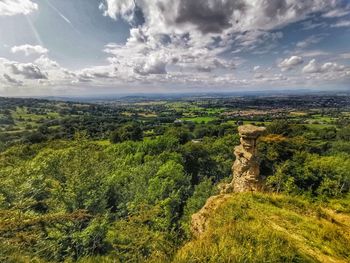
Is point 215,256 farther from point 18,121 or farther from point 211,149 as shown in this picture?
point 18,121

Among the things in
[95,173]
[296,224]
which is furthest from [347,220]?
[95,173]

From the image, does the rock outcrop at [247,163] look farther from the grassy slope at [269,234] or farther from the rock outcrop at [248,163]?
the grassy slope at [269,234]

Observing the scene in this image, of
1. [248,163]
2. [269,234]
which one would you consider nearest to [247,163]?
Result: [248,163]

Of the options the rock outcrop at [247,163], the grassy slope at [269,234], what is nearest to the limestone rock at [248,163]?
the rock outcrop at [247,163]

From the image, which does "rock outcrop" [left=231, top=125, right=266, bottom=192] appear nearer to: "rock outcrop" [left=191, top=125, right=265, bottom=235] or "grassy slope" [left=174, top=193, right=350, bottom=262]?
"rock outcrop" [left=191, top=125, right=265, bottom=235]

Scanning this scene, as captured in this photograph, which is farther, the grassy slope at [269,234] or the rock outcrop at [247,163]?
the rock outcrop at [247,163]

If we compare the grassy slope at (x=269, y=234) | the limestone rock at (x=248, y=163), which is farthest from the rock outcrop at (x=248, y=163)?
the grassy slope at (x=269, y=234)

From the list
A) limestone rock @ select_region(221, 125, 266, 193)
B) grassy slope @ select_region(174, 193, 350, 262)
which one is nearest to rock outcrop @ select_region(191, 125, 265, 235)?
limestone rock @ select_region(221, 125, 266, 193)

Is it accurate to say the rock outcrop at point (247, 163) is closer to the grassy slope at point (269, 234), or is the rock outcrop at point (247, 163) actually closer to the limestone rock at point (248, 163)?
the limestone rock at point (248, 163)
